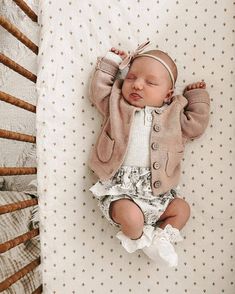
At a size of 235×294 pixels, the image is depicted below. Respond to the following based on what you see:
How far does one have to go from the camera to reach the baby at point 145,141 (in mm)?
1181

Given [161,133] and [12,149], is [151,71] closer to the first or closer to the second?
[161,133]

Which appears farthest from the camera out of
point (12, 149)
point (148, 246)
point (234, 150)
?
point (12, 149)

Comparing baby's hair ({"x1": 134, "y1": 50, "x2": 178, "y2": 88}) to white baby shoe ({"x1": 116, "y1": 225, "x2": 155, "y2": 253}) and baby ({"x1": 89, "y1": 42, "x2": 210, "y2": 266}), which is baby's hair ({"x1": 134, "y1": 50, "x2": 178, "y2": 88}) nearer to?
baby ({"x1": 89, "y1": 42, "x2": 210, "y2": 266})

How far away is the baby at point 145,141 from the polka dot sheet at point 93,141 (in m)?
0.06

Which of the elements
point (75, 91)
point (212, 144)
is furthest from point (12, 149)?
point (212, 144)

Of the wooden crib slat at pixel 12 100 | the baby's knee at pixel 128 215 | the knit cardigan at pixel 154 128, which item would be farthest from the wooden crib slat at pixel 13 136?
the baby's knee at pixel 128 215

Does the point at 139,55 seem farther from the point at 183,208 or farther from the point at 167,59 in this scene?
the point at 183,208

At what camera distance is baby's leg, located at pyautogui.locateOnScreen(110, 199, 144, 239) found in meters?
1.12

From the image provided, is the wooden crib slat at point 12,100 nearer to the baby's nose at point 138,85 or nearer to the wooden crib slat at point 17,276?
the baby's nose at point 138,85

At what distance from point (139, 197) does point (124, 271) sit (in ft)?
0.76

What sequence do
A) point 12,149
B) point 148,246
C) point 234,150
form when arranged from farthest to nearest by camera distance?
point 12,149 < point 234,150 < point 148,246

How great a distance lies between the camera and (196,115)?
122 centimetres

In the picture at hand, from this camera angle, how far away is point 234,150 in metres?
1.26

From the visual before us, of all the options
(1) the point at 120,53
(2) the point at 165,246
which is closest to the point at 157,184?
(2) the point at 165,246
